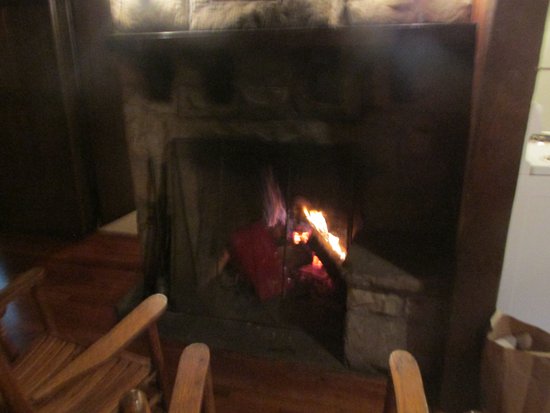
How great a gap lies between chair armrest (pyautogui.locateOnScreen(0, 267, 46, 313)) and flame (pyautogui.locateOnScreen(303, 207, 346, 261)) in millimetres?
1088

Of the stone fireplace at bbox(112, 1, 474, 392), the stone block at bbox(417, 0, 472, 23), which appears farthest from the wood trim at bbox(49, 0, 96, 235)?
the stone block at bbox(417, 0, 472, 23)

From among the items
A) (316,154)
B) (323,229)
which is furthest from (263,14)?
(323,229)

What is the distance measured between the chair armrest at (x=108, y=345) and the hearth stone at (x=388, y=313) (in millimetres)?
714

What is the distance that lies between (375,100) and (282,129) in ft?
1.27

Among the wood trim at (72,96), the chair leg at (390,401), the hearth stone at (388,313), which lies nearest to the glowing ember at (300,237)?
the hearth stone at (388,313)

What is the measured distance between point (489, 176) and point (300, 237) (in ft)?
3.12

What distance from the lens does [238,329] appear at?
5.89 feet

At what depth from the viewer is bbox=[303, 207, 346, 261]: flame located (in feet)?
5.98

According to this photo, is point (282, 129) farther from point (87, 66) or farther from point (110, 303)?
point (87, 66)

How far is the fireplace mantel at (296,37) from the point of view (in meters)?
1.26

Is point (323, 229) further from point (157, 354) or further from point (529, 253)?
point (157, 354)

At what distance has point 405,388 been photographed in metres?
0.72

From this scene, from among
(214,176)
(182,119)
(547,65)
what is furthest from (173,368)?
(547,65)

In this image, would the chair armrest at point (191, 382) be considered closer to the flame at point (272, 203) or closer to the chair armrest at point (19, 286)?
the chair armrest at point (19, 286)
